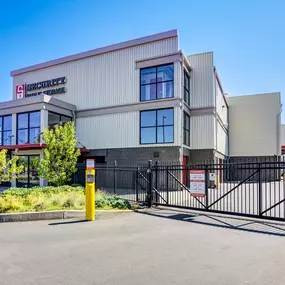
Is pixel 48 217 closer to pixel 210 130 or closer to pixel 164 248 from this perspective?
pixel 164 248

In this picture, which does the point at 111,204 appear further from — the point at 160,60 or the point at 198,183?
the point at 160,60

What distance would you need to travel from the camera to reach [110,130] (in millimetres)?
21000

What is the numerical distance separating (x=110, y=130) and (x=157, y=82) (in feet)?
17.2

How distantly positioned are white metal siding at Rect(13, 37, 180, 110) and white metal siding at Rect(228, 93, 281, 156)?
57.0 ft

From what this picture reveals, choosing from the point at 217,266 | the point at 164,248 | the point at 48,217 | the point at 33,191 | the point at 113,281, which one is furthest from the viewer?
the point at 33,191

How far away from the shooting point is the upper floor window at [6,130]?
20969 mm

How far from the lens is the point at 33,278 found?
4375 millimetres

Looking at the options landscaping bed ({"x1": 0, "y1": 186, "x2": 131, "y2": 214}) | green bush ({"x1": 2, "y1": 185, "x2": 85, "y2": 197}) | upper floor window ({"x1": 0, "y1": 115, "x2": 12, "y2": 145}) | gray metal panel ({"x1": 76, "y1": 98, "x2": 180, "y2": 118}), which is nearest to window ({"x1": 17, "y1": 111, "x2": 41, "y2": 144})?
upper floor window ({"x1": 0, "y1": 115, "x2": 12, "y2": 145})

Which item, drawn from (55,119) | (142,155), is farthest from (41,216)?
Answer: (55,119)

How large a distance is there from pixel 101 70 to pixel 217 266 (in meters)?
19.5

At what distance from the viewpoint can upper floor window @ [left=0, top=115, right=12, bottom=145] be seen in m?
21.0

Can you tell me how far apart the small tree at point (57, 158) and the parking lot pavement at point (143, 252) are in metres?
6.85

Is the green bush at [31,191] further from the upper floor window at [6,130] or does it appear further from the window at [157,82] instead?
the upper floor window at [6,130]

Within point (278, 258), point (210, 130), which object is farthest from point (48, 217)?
point (210, 130)
